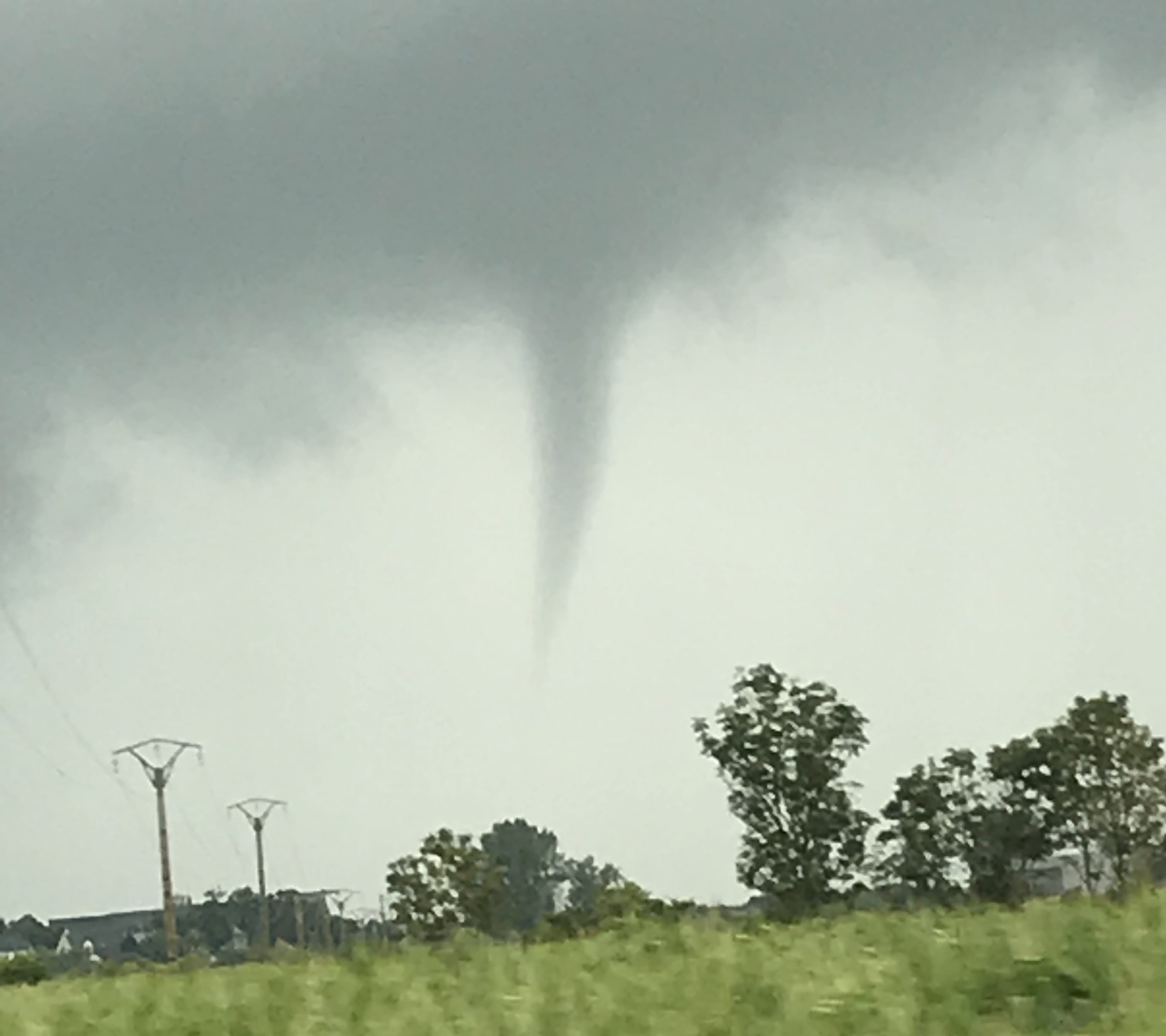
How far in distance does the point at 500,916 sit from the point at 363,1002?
91555 mm

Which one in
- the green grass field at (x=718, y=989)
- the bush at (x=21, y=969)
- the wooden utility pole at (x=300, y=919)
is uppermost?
the wooden utility pole at (x=300, y=919)

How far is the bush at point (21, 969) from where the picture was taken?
2233 inches

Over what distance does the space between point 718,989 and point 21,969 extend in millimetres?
53015

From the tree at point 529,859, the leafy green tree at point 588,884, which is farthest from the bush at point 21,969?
the tree at point 529,859

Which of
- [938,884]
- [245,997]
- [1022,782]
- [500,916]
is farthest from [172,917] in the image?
[245,997]

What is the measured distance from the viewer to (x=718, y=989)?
14.9 meters

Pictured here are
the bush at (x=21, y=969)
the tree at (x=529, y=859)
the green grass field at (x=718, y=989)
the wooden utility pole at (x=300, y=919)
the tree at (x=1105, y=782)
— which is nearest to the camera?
the green grass field at (x=718, y=989)

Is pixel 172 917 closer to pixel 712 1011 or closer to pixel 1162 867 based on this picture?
pixel 1162 867

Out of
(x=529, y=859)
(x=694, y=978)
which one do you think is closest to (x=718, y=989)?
(x=694, y=978)

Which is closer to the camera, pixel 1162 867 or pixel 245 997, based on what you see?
pixel 245 997

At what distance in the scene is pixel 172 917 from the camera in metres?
83.1

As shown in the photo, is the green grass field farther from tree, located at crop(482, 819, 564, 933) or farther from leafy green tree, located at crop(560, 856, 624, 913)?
tree, located at crop(482, 819, 564, 933)

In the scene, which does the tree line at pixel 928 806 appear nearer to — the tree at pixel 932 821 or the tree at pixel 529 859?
the tree at pixel 932 821

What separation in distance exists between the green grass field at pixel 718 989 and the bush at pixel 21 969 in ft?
116
